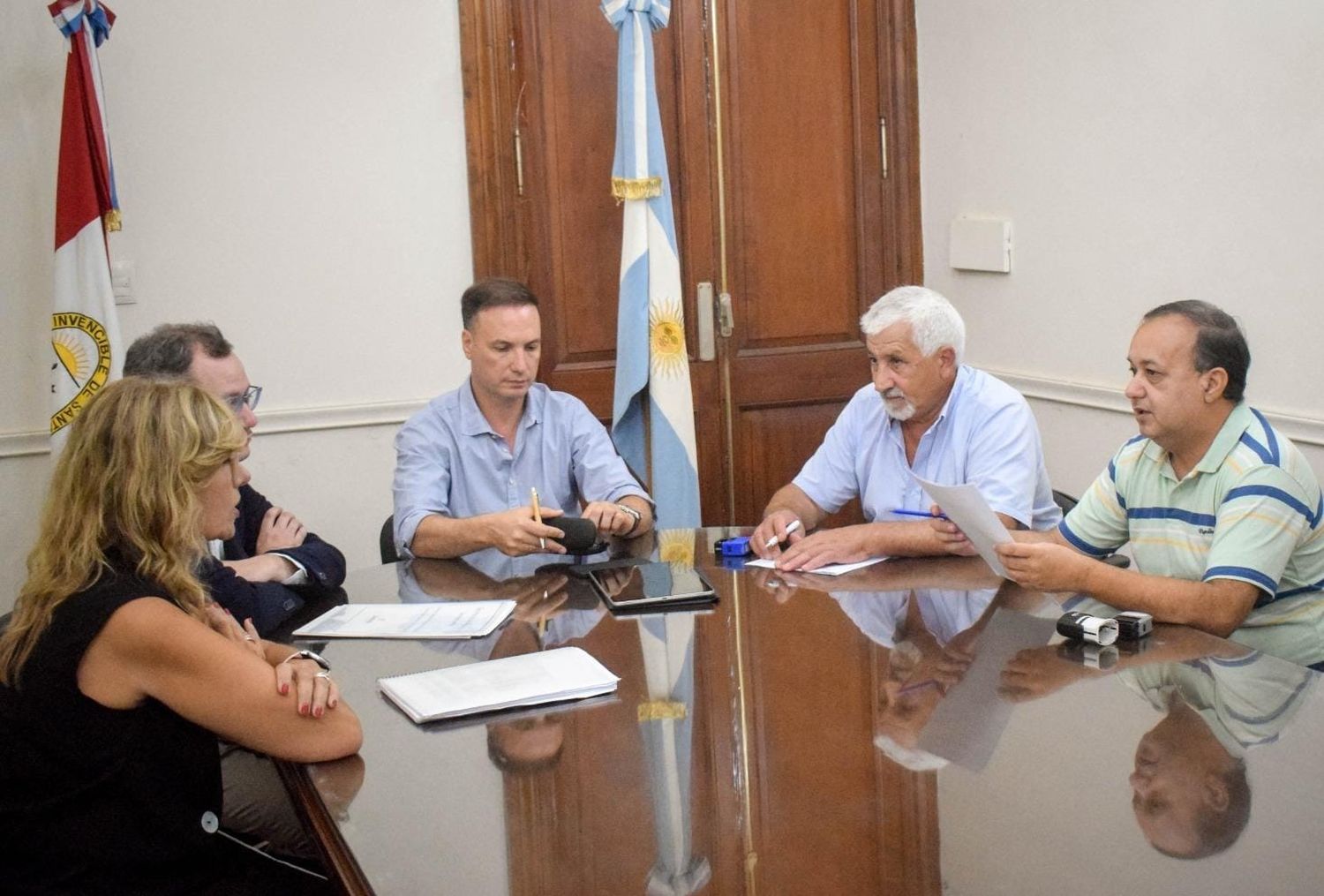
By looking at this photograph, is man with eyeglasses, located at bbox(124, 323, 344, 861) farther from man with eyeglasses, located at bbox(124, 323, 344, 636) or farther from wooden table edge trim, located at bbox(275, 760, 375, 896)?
wooden table edge trim, located at bbox(275, 760, 375, 896)

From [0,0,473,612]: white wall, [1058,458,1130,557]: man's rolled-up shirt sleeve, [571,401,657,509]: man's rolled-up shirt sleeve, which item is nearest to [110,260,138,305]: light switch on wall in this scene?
[0,0,473,612]: white wall

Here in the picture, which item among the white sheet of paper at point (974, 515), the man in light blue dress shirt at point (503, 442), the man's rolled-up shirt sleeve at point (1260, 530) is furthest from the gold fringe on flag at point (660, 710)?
the man in light blue dress shirt at point (503, 442)

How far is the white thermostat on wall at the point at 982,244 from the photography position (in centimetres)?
451

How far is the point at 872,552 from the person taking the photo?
2.82 m

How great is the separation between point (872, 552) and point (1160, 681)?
0.92 metres

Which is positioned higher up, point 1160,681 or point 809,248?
point 809,248

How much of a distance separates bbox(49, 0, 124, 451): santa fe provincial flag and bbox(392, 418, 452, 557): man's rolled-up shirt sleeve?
1.13 meters

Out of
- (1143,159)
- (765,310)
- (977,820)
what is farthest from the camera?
(765,310)

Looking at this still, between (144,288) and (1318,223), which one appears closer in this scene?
(1318,223)

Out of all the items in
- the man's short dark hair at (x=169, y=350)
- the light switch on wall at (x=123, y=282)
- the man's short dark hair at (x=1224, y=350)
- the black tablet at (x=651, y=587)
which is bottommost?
the black tablet at (x=651, y=587)

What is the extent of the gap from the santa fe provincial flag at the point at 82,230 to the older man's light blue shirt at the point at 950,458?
6.80 feet

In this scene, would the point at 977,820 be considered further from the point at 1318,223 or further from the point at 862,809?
the point at 1318,223

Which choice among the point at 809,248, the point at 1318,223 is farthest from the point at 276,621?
the point at 809,248

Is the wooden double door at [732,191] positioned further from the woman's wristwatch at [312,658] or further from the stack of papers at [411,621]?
the woman's wristwatch at [312,658]
